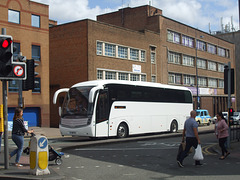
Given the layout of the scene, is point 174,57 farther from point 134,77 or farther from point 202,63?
point 134,77

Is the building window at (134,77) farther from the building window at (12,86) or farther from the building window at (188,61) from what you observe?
the building window at (188,61)

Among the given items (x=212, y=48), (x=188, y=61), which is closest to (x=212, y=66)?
(x=212, y=48)

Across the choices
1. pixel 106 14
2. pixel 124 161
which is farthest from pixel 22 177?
pixel 106 14

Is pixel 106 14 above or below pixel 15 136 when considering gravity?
above

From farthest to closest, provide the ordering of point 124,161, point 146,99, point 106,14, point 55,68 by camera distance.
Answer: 1. point 106,14
2. point 55,68
3. point 146,99
4. point 124,161

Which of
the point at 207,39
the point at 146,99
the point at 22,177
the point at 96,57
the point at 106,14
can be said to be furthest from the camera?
the point at 207,39

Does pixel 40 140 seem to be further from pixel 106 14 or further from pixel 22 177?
pixel 106 14

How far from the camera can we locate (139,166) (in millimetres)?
10578

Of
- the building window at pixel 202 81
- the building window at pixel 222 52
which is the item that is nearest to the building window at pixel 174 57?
the building window at pixel 202 81

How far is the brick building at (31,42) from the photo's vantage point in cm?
3209

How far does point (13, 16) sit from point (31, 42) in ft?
9.61

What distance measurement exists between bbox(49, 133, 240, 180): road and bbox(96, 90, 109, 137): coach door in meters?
4.99

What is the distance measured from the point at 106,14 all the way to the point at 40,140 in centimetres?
4859

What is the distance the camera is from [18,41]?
3284 centimetres
